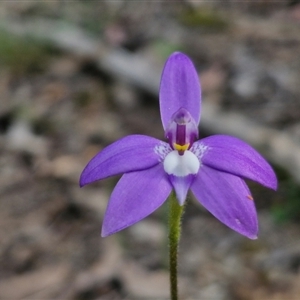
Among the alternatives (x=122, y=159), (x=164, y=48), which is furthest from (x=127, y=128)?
(x=122, y=159)

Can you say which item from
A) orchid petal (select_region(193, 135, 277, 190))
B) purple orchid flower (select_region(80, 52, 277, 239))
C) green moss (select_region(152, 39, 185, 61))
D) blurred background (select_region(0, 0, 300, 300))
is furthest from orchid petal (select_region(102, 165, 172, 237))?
green moss (select_region(152, 39, 185, 61))

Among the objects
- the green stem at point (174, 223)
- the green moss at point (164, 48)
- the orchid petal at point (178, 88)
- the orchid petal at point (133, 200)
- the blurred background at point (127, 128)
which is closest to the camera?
the orchid petal at point (133, 200)

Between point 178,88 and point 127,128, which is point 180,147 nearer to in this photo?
point 178,88

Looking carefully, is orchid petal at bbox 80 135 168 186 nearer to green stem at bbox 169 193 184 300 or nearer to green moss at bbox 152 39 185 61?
green stem at bbox 169 193 184 300

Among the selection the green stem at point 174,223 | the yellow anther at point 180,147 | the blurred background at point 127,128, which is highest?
the yellow anther at point 180,147

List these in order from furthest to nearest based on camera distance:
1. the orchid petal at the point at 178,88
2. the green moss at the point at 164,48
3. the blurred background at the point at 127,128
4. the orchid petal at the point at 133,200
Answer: the green moss at the point at 164,48
the blurred background at the point at 127,128
the orchid petal at the point at 178,88
the orchid petal at the point at 133,200

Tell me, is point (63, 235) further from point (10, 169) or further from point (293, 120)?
point (293, 120)

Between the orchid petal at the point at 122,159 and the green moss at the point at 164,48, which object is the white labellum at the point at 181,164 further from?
the green moss at the point at 164,48

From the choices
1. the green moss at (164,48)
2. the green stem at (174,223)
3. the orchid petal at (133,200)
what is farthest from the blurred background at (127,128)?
the orchid petal at (133,200)
